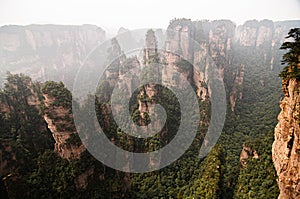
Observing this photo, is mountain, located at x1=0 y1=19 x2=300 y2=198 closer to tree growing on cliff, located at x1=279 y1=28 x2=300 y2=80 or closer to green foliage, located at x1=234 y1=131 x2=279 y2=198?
green foliage, located at x1=234 y1=131 x2=279 y2=198

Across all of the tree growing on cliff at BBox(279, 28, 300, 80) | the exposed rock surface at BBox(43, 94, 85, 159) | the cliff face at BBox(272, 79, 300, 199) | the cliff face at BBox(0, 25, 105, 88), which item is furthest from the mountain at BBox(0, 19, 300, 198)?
the cliff face at BBox(0, 25, 105, 88)

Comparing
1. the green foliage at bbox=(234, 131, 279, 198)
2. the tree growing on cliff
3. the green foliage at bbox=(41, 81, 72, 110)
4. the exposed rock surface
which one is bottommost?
the green foliage at bbox=(234, 131, 279, 198)

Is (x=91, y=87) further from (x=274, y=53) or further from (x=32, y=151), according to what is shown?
(x=274, y=53)

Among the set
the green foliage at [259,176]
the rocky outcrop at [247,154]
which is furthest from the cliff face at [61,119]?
the rocky outcrop at [247,154]

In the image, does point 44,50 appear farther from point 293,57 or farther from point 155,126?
point 293,57

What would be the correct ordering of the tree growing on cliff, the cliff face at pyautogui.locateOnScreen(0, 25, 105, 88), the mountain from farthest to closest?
1. the cliff face at pyautogui.locateOnScreen(0, 25, 105, 88)
2. the mountain
3. the tree growing on cliff

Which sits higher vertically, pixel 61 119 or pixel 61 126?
pixel 61 119

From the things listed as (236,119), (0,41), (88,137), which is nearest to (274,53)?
(236,119)

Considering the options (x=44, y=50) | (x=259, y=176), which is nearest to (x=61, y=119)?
(x=259, y=176)
